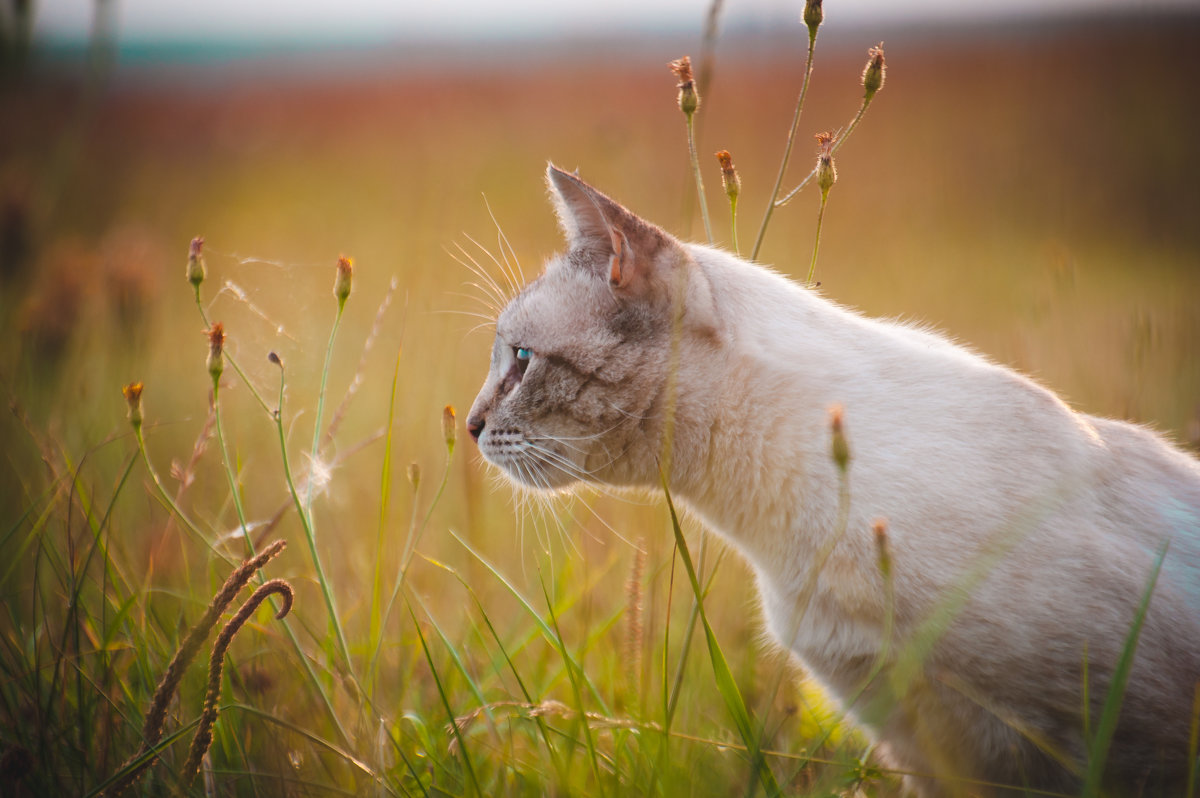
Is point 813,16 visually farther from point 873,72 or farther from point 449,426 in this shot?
point 449,426

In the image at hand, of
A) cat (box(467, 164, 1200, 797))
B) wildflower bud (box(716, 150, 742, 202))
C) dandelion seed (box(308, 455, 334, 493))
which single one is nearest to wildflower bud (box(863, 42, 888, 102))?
wildflower bud (box(716, 150, 742, 202))

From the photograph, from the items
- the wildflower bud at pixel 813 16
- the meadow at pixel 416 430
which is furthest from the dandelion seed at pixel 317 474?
the wildflower bud at pixel 813 16

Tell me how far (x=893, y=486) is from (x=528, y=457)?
86 centimetres

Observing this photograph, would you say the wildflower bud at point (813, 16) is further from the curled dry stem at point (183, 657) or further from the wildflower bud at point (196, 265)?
the curled dry stem at point (183, 657)

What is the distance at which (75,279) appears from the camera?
2.21 m

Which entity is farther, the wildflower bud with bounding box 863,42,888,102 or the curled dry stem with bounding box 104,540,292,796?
the wildflower bud with bounding box 863,42,888,102

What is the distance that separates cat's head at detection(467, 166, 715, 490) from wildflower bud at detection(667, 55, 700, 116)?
32cm

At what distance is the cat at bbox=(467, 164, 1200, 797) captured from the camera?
4.29 feet

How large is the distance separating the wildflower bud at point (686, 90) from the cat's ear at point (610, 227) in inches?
12.5

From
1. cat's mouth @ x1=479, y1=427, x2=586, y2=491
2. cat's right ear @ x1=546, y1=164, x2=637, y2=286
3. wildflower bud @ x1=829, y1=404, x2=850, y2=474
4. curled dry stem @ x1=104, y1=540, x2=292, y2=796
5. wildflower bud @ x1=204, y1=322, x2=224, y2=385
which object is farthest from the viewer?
cat's mouth @ x1=479, y1=427, x2=586, y2=491

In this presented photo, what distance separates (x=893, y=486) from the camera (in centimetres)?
140

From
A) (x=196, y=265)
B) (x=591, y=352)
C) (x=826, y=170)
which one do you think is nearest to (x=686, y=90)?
(x=826, y=170)

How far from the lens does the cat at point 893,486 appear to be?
4.29 ft

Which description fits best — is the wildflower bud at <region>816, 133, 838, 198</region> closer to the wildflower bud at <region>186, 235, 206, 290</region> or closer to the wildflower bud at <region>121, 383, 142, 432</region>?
the wildflower bud at <region>186, 235, 206, 290</region>
